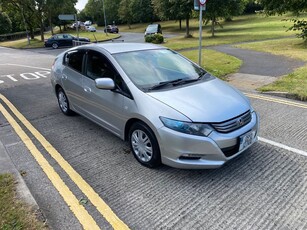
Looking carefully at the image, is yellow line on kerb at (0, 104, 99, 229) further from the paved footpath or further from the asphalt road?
the paved footpath

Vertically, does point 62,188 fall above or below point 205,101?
below

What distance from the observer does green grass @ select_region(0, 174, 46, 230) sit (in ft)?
8.82

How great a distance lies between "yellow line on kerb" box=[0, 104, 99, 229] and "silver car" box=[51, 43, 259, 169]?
3.47 ft

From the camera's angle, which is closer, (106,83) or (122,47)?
(106,83)

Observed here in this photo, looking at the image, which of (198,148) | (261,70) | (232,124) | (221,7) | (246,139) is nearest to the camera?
(198,148)

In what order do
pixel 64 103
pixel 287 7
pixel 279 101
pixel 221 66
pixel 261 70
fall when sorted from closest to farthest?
pixel 64 103 → pixel 279 101 → pixel 261 70 → pixel 221 66 → pixel 287 7

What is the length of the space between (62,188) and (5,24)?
193 ft

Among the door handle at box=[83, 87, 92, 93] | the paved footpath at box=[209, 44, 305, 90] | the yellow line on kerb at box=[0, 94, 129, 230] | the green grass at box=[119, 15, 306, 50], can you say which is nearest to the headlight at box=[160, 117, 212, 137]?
the yellow line on kerb at box=[0, 94, 129, 230]

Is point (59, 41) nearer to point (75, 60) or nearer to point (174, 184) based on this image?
point (75, 60)

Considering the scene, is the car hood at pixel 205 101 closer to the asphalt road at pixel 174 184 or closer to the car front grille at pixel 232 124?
the car front grille at pixel 232 124

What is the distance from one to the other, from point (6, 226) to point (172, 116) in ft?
6.79

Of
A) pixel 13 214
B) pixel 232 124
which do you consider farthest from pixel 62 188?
pixel 232 124

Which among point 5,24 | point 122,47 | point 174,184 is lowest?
point 174,184

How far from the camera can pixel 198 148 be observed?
3219 millimetres
